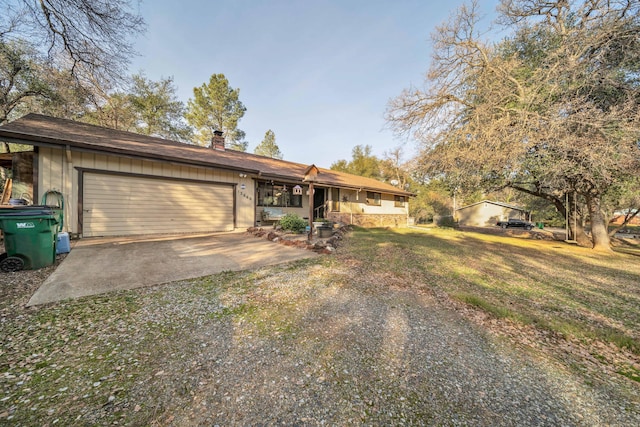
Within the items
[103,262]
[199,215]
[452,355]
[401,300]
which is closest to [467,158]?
[401,300]

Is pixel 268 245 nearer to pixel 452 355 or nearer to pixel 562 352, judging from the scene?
pixel 452 355

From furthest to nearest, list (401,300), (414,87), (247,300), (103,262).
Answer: (414,87), (103,262), (401,300), (247,300)

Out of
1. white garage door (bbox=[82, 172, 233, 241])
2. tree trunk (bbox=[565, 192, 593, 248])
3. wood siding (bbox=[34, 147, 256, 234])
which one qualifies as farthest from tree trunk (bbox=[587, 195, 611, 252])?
wood siding (bbox=[34, 147, 256, 234])

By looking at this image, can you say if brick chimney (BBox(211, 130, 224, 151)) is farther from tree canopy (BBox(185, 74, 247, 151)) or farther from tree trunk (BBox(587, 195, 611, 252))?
tree trunk (BBox(587, 195, 611, 252))

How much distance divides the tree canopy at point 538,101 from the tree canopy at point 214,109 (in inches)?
726

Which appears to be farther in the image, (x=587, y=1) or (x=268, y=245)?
(x=587, y=1)

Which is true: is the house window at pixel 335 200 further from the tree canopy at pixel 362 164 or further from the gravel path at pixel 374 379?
the tree canopy at pixel 362 164

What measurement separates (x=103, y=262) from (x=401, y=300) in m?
5.83

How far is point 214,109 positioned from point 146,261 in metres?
21.6

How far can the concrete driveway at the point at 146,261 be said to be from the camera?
367 centimetres

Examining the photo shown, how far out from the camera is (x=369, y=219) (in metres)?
16.4

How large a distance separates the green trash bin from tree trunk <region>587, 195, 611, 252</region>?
17542 millimetres

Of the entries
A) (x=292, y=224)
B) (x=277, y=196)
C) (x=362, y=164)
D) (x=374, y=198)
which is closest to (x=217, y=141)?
(x=277, y=196)

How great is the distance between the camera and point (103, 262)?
4.83m
